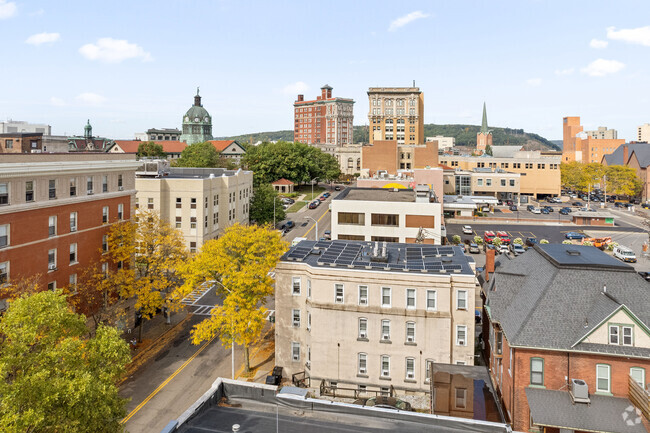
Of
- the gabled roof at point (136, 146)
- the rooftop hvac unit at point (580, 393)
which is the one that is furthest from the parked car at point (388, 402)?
the gabled roof at point (136, 146)

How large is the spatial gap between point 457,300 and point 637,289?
11.1 metres

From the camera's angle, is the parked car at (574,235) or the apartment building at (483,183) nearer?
the parked car at (574,235)

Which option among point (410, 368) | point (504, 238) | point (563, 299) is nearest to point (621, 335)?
point (563, 299)

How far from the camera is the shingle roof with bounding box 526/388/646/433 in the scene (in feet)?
75.1

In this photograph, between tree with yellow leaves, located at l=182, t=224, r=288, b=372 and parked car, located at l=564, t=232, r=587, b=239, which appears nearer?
tree with yellow leaves, located at l=182, t=224, r=288, b=372

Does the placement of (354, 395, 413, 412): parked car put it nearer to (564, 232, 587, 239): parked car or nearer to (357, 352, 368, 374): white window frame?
(357, 352, 368, 374): white window frame

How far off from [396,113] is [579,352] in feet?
576

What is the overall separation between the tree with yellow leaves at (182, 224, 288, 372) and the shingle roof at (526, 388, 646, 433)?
20749 millimetres

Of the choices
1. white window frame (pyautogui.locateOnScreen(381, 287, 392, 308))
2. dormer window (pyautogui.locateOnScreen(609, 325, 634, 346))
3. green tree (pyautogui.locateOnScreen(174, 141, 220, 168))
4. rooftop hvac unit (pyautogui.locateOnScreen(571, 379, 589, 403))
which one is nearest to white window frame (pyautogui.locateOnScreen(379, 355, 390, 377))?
white window frame (pyautogui.locateOnScreen(381, 287, 392, 308))

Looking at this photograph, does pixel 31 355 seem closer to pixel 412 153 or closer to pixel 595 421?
pixel 595 421

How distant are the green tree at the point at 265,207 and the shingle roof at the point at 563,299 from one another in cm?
6520

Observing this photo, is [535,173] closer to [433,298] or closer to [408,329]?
[433,298]

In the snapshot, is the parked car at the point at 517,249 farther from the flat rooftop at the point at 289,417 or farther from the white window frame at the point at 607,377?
the flat rooftop at the point at 289,417

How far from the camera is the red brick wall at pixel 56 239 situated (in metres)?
35.1
